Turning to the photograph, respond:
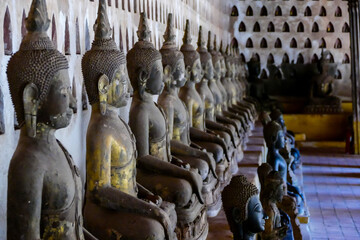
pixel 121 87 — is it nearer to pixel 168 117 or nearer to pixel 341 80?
pixel 168 117

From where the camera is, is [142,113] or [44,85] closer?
[44,85]

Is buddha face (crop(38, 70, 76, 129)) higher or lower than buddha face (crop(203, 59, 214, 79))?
lower

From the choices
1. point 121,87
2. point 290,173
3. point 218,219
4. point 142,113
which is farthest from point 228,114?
point 121,87

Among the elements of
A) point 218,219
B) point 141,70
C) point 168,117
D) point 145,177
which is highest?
point 141,70

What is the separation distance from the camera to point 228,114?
31.9 ft

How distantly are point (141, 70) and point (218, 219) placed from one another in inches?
75.4

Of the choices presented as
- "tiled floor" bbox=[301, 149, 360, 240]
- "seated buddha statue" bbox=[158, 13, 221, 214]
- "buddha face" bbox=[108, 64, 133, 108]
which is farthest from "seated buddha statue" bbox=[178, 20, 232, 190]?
"tiled floor" bbox=[301, 149, 360, 240]

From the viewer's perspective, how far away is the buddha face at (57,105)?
3.12m

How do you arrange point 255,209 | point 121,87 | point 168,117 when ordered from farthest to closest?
point 168,117 → point 255,209 → point 121,87

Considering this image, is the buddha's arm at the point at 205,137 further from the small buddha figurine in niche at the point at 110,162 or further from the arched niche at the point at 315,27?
the arched niche at the point at 315,27

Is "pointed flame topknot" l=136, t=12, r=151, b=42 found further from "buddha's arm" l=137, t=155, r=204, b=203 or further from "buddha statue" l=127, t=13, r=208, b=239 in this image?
"buddha's arm" l=137, t=155, r=204, b=203

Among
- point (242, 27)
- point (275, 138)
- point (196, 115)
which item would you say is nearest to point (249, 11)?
point (242, 27)

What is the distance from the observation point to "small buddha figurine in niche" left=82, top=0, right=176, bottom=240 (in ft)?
13.0

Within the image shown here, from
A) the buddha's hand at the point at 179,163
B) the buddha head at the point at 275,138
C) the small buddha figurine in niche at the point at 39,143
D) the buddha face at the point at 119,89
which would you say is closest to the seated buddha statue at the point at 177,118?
the buddha's hand at the point at 179,163
